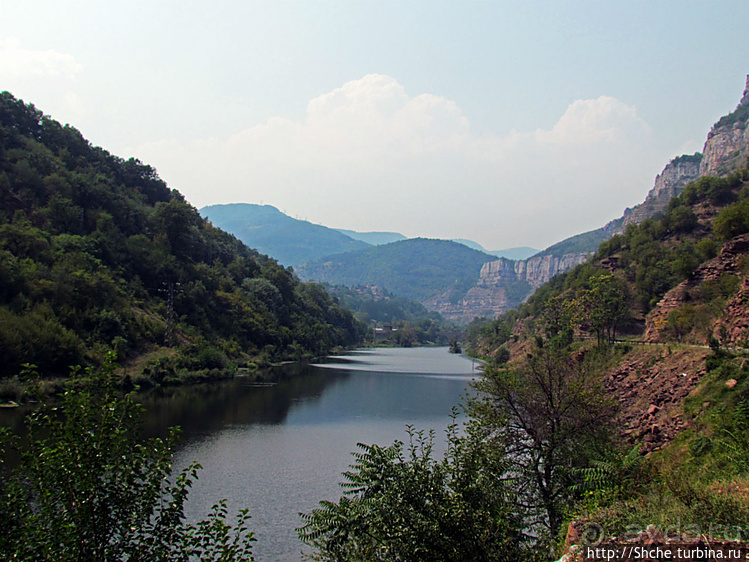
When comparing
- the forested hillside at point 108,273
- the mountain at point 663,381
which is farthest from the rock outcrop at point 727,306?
the forested hillside at point 108,273

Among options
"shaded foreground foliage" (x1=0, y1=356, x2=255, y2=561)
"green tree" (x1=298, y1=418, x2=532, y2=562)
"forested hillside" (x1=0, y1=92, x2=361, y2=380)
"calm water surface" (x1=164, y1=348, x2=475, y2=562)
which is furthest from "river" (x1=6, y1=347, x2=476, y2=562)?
"shaded foreground foliage" (x1=0, y1=356, x2=255, y2=561)

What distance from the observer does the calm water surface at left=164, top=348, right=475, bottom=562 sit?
1941cm

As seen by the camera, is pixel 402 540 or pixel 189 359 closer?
Result: pixel 402 540

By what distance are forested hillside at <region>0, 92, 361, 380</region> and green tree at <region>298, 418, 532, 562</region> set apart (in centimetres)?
3513

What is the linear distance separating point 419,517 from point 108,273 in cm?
5673

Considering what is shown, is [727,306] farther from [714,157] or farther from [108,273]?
[714,157]

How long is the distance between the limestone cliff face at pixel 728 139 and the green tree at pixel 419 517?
459 ft

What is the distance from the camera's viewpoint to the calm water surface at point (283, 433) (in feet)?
63.7

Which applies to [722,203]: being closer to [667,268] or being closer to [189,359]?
[667,268]

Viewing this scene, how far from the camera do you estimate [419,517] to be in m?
8.33

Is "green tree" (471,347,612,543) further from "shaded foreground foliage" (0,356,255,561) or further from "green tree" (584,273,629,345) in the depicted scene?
"green tree" (584,273,629,345)

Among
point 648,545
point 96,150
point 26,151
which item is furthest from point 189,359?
point 648,545

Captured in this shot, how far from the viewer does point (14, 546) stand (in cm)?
640

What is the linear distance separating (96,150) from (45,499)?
85500 mm
